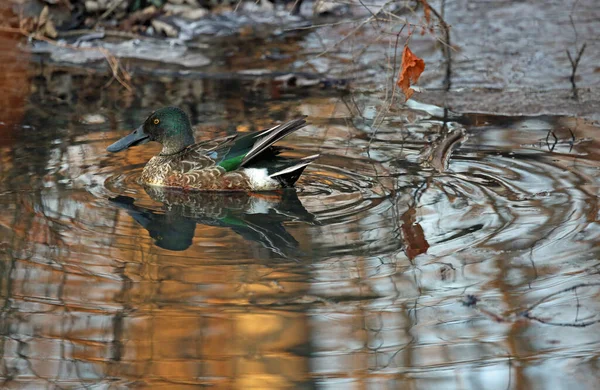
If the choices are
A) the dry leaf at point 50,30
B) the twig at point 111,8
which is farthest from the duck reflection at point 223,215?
the twig at point 111,8

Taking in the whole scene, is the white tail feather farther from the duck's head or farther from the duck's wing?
the duck's head

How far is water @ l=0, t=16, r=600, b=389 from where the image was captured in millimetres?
4387

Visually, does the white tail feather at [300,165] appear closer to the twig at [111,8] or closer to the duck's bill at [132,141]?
the duck's bill at [132,141]

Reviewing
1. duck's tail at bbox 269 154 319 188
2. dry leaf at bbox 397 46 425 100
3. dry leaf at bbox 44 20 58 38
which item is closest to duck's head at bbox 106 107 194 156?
duck's tail at bbox 269 154 319 188

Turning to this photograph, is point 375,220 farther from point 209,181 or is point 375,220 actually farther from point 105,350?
point 105,350

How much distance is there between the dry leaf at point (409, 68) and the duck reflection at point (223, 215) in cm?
116

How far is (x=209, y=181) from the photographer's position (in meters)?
7.25

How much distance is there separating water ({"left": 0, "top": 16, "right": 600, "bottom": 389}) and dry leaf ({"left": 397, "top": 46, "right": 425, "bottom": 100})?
544 millimetres

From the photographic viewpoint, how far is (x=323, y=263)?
5570mm

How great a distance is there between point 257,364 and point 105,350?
0.73m

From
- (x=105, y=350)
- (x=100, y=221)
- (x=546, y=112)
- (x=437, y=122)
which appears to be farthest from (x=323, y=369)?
(x=546, y=112)

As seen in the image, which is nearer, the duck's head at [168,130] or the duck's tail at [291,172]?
the duck's tail at [291,172]

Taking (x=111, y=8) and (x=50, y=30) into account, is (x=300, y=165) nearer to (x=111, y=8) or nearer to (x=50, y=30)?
(x=50, y=30)

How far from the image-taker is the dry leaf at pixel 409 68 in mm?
7113
